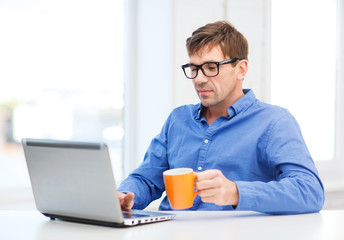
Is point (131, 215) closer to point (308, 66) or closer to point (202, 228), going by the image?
point (202, 228)

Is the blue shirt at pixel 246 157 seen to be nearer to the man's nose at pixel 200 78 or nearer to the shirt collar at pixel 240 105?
the shirt collar at pixel 240 105

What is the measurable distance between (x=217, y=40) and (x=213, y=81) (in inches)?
5.5

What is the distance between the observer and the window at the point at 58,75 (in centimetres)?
242

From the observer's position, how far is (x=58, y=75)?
2547mm

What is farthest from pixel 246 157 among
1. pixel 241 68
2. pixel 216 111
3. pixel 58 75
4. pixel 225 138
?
A: pixel 58 75

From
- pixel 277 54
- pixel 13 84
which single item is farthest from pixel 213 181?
pixel 277 54

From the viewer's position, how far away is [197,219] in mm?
1202

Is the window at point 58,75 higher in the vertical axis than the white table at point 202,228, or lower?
higher

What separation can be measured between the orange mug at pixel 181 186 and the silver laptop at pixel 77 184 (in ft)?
0.15

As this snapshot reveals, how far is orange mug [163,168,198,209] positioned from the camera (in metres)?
1.16

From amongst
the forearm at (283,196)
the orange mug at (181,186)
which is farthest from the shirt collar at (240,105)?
the orange mug at (181,186)

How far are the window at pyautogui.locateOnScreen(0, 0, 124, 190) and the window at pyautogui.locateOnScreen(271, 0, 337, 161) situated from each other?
3.58 feet

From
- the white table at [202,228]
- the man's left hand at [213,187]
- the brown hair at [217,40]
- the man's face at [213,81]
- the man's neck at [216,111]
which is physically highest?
the brown hair at [217,40]

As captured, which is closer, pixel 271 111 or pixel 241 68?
pixel 271 111
